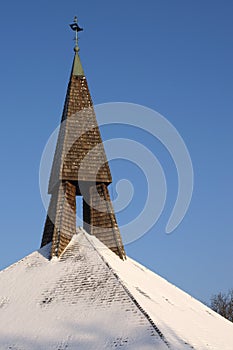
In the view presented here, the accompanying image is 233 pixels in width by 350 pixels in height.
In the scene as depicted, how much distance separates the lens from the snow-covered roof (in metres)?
16.8

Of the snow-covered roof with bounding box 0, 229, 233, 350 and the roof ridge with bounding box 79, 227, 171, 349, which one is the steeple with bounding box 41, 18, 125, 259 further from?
the roof ridge with bounding box 79, 227, 171, 349

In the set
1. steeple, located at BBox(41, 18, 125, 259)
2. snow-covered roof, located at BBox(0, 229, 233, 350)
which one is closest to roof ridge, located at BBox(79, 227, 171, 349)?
snow-covered roof, located at BBox(0, 229, 233, 350)

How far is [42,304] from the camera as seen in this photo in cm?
1948

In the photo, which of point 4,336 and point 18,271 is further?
point 18,271

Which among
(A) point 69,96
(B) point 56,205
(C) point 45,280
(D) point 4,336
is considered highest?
(A) point 69,96

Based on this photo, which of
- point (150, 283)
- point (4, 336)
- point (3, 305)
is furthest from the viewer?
point (150, 283)

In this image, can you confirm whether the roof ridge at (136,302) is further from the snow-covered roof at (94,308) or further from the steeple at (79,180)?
the steeple at (79,180)

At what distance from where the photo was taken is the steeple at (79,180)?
23438 mm

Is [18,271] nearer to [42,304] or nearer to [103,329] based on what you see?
[42,304]

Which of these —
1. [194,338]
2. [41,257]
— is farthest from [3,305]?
[194,338]

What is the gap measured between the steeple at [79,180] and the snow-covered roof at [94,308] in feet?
1.82

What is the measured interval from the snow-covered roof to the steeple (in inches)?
21.8

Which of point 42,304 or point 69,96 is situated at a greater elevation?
point 69,96

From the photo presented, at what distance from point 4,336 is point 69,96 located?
11.4 meters
